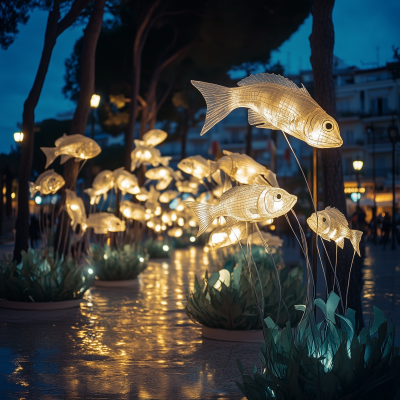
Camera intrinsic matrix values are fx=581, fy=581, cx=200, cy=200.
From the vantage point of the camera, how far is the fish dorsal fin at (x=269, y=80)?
3953mm

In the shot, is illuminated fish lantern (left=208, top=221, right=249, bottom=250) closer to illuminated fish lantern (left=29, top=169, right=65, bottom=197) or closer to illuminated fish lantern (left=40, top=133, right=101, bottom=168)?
illuminated fish lantern (left=40, top=133, right=101, bottom=168)

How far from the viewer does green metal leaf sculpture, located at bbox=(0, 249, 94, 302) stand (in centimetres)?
812

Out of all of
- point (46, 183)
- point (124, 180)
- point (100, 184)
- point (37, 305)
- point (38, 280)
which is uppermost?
point (124, 180)

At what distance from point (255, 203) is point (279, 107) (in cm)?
67

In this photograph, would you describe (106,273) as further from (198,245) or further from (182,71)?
(198,245)

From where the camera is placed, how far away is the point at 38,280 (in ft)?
26.6

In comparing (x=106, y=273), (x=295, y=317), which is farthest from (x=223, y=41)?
(x=295, y=317)

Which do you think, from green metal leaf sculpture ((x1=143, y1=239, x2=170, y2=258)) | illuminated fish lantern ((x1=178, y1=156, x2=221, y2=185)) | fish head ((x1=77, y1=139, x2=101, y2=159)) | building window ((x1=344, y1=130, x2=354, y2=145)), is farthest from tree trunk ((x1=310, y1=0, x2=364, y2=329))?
building window ((x1=344, y1=130, x2=354, y2=145))

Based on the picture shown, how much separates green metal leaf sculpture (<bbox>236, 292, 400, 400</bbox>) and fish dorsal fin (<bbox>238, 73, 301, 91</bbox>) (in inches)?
56.7

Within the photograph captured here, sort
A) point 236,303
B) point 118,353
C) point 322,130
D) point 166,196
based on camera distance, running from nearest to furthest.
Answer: point 322,130, point 118,353, point 236,303, point 166,196

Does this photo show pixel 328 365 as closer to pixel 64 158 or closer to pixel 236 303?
pixel 236 303

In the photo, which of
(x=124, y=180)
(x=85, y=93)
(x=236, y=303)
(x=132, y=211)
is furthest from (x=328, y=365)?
(x=132, y=211)

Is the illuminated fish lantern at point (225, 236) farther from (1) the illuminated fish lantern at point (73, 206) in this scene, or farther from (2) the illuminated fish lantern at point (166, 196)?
(2) the illuminated fish lantern at point (166, 196)

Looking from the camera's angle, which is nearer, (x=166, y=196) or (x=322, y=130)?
(x=322, y=130)
